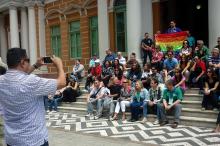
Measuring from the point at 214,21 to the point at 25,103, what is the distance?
10001 millimetres

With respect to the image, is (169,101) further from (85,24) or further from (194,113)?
(85,24)

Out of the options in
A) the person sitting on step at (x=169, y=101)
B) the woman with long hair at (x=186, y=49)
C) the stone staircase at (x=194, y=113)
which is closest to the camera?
the stone staircase at (x=194, y=113)

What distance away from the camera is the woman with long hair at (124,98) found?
36.2ft

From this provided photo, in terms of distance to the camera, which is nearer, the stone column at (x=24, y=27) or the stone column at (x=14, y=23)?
the stone column at (x=14, y=23)

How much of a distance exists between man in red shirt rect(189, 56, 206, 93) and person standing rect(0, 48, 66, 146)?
26.5ft

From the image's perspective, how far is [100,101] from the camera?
1184 cm

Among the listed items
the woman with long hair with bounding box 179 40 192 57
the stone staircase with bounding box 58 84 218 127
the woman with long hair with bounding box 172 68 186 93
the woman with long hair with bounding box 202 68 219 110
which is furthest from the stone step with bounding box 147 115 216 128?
the woman with long hair with bounding box 179 40 192 57

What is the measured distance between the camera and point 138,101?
34.8 ft

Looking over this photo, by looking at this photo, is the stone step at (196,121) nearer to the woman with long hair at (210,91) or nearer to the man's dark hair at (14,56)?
the woman with long hair at (210,91)

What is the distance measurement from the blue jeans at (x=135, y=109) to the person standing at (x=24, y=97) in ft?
24.6

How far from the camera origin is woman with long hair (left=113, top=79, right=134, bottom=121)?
1104 cm

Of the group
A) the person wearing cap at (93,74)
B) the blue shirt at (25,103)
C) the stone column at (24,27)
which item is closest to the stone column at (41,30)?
the stone column at (24,27)

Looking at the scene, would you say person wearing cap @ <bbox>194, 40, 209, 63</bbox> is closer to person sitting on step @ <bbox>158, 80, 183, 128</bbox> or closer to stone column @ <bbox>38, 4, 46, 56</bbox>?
person sitting on step @ <bbox>158, 80, 183, 128</bbox>

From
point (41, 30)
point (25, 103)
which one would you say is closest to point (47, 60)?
point (25, 103)
